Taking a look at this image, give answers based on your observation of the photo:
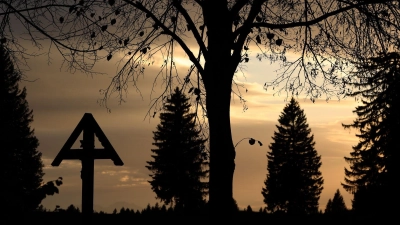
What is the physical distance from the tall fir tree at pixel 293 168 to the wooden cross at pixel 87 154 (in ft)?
133

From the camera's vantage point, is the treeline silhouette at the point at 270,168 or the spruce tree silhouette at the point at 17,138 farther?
the spruce tree silhouette at the point at 17,138

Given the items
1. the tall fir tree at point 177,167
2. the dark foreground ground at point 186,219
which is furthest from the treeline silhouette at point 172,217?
the tall fir tree at point 177,167

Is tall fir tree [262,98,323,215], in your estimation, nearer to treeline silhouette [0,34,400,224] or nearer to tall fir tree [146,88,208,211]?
treeline silhouette [0,34,400,224]

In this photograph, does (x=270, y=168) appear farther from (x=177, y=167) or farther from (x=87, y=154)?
(x=87, y=154)

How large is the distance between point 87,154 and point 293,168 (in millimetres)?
41555

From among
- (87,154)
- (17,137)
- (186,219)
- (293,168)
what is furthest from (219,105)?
(293,168)

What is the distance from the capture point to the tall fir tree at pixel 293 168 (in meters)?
50.1

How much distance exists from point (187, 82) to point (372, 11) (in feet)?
16.7

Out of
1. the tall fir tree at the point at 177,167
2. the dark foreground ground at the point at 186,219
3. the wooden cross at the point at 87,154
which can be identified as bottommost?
the dark foreground ground at the point at 186,219

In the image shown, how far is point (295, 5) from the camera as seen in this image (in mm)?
13562

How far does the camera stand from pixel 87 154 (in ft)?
35.7

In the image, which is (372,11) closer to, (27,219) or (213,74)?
(213,74)

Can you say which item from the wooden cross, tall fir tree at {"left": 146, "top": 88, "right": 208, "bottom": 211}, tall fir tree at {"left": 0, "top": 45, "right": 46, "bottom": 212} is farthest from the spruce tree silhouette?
the wooden cross

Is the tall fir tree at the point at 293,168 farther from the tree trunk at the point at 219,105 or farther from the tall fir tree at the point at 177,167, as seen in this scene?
the tree trunk at the point at 219,105
